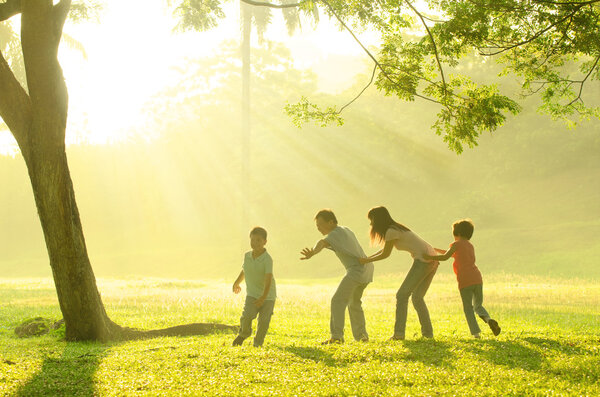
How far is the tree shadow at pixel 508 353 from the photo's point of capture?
7.32 m

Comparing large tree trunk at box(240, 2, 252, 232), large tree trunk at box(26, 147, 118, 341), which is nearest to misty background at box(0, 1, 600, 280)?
large tree trunk at box(240, 2, 252, 232)

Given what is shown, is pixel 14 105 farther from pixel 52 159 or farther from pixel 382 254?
pixel 382 254

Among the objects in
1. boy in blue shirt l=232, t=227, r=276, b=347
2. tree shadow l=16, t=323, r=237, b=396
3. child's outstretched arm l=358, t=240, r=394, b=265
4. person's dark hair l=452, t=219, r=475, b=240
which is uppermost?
person's dark hair l=452, t=219, r=475, b=240

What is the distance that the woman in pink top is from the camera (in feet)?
30.4

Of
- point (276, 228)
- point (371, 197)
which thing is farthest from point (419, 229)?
point (276, 228)

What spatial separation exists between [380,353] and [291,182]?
49.5m

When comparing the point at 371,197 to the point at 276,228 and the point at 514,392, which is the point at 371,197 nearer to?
A: the point at 276,228

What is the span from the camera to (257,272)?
878cm

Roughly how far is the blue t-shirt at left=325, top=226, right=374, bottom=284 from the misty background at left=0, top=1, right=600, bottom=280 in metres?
26.0

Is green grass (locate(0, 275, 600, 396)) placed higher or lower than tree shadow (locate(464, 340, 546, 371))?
lower

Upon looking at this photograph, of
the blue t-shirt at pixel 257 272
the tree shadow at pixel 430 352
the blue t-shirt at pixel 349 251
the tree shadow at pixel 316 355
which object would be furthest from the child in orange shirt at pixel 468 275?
the blue t-shirt at pixel 257 272

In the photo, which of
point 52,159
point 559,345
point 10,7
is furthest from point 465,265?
point 10,7

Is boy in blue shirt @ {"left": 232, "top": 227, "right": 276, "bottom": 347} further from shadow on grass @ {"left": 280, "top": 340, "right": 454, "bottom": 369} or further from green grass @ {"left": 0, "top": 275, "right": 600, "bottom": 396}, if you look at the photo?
shadow on grass @ {"left": 280, "top": 340, "right": 454, "bottom": 369}

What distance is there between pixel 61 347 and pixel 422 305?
5788 millimetres
